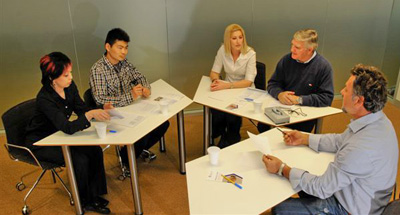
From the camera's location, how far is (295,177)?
1.82m

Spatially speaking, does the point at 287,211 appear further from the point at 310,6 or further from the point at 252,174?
the point at 310,6

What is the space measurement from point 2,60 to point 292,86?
3.55 metres

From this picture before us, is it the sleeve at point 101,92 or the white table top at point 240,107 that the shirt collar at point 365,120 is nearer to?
the white table top at point 240,107

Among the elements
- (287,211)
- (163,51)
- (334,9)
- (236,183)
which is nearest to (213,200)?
(236,183)

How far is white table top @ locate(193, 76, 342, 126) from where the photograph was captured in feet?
8.97

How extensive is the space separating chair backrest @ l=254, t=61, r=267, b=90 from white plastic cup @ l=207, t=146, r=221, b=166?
1848 millimetres

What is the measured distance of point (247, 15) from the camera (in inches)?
176

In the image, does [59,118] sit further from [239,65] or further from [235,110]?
[239,65]

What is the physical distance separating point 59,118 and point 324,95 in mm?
2283

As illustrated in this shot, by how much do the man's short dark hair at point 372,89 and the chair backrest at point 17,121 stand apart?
8.29 feet

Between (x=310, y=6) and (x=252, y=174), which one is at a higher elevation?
(x=310, y=6)

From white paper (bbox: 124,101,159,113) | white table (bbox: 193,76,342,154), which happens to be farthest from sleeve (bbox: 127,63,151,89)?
white table (bbox: 193,76,342,154)

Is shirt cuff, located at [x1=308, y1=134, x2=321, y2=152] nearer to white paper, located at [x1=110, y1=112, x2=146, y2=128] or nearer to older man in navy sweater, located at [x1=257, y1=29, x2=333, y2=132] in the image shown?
older man in navy sweater, located at [x1=257, y1=29, x2=333, y2=132]

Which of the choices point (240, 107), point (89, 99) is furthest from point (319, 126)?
point (89, 99)
